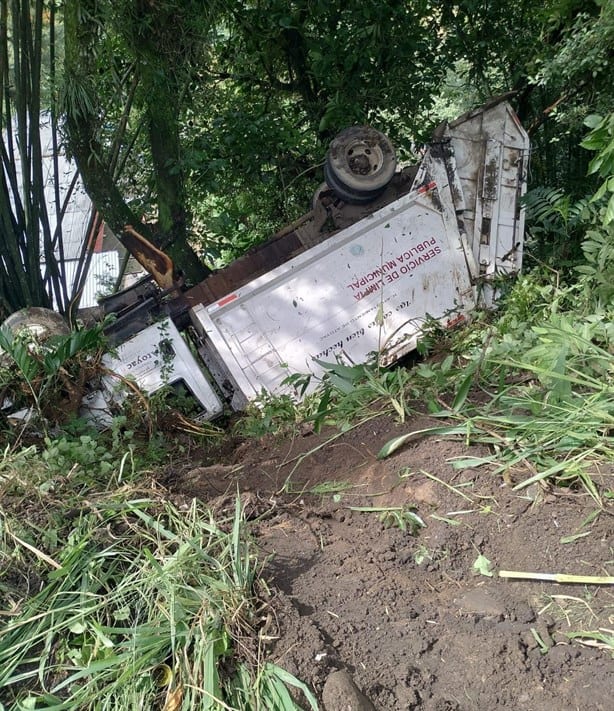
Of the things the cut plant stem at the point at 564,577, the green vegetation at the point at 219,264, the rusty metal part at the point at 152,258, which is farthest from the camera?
the rusty metal part at the point at 152,258

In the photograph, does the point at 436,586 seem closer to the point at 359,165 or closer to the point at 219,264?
the point at 359,165

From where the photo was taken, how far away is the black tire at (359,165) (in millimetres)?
5422

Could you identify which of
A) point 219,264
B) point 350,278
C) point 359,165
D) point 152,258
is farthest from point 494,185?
point 219,264

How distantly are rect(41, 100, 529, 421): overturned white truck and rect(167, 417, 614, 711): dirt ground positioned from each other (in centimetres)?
214

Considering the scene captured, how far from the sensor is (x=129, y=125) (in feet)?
22.9

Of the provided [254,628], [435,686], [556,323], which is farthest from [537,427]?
[254,628]

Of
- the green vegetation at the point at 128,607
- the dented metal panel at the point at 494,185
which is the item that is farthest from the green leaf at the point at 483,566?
the dented metal panel at the point at 494,185

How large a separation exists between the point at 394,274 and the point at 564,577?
3532 mm

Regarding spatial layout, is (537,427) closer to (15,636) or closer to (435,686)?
(435,686)

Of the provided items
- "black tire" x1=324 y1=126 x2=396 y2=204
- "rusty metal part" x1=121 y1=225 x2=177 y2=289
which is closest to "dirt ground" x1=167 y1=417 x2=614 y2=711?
"rusty metal part" x1=121 y1=225 x2=177 y2=289

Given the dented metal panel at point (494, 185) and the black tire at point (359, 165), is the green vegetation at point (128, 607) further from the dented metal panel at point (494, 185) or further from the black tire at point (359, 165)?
the dented metal panel at point (494, 185)

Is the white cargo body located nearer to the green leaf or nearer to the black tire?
the black tire

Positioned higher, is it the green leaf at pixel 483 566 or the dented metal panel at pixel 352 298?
the dented metal panel at pixel 352 298

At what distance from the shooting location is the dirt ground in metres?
1.87
